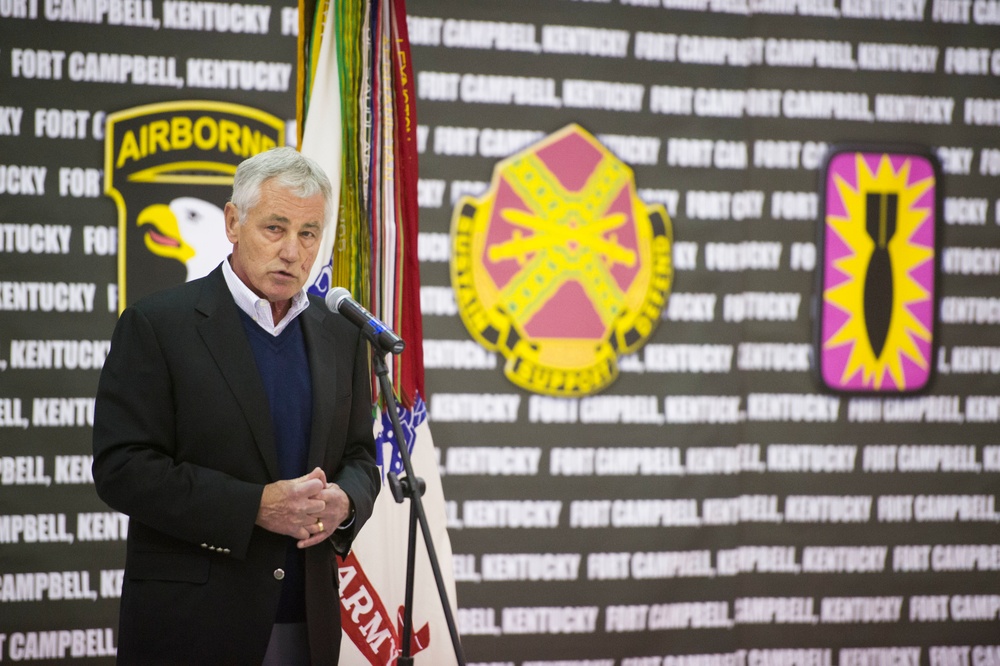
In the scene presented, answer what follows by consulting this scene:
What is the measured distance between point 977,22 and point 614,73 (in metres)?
1.50

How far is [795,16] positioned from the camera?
10.5ft

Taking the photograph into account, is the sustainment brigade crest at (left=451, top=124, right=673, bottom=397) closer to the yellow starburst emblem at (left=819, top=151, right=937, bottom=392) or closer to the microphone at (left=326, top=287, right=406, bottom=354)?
the yellow starburst emblem at (left=819, top=151, right=937, bottom=392)

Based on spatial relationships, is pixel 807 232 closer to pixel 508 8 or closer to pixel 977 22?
pixel 977 22

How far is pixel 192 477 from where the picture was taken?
4.39ft

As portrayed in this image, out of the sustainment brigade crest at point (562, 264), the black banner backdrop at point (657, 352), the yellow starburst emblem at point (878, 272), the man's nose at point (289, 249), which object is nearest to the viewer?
the man's nose at point (289, 249)

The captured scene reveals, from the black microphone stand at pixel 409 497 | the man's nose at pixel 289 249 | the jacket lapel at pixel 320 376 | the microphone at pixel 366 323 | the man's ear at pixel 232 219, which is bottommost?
the black microphone stand at pixel 409 497

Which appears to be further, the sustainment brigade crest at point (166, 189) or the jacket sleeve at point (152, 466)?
the sustainment brigade crest at point (166, 189)

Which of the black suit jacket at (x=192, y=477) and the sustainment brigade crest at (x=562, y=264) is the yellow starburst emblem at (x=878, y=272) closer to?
the sustainment brigade crest at (x=562, y=264)

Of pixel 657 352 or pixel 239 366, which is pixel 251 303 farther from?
pixel 657 352

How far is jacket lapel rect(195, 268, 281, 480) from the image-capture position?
4.52 ft

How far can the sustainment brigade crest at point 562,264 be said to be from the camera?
2.99 meters

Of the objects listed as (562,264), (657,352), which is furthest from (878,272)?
(562,264)

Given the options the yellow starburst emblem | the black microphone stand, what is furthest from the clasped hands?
the yellow starburst emblem

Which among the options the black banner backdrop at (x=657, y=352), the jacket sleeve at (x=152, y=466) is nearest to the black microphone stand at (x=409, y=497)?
the jacket sleeve at (x=152, y=466)
